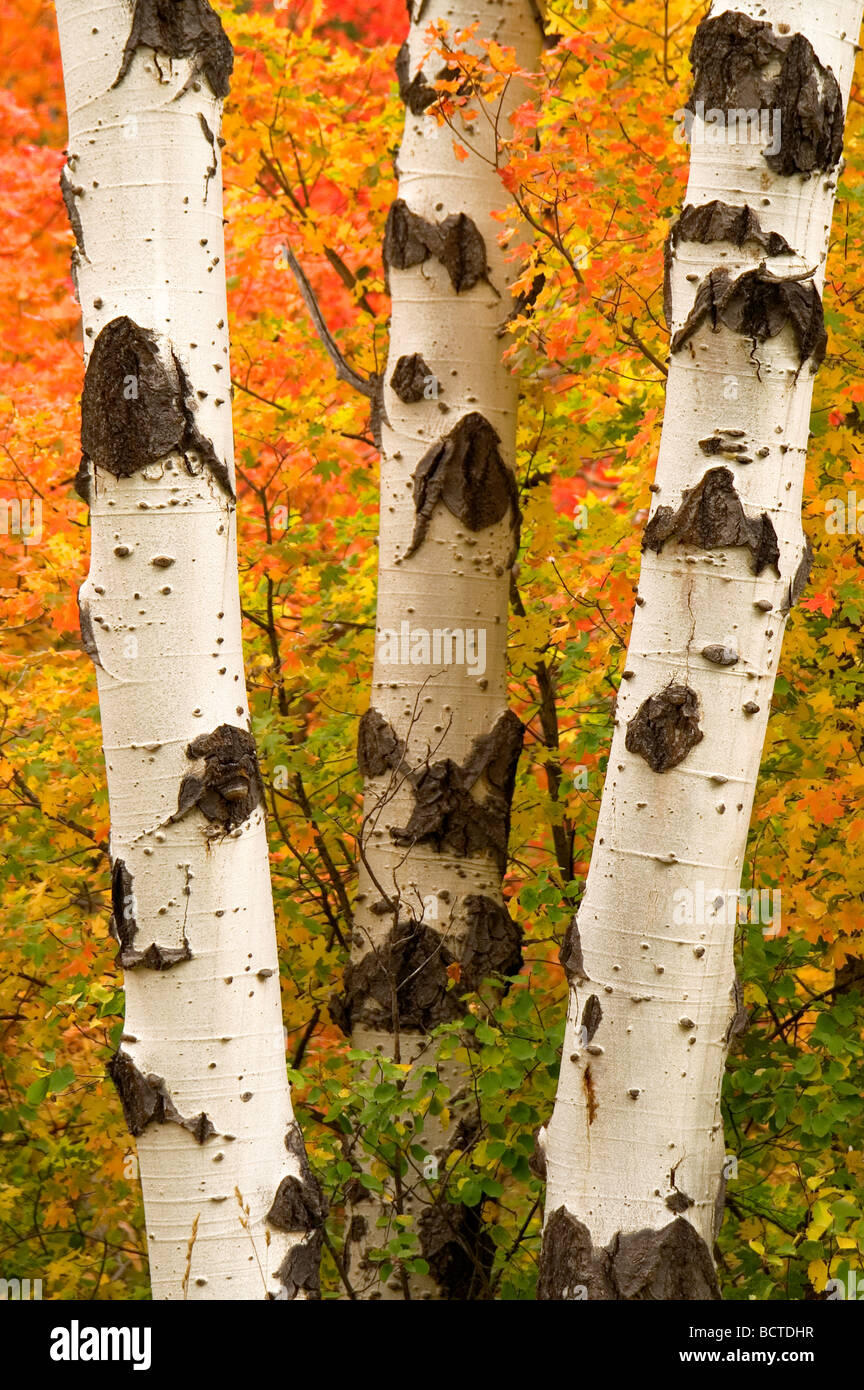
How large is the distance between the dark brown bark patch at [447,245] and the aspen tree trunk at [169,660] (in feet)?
3.70

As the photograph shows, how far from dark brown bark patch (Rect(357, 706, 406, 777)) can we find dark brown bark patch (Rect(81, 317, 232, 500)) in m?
1.26

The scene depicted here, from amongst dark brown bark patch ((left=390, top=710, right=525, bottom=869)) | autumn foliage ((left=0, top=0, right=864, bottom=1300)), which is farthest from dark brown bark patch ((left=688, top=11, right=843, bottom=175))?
dark brown bark patch ((left=390, top=710, right=525, bottom=869))

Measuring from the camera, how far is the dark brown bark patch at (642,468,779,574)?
2.24 m

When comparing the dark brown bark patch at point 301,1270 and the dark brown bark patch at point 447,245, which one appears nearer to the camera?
the dark brown bark patch at point 301,1270

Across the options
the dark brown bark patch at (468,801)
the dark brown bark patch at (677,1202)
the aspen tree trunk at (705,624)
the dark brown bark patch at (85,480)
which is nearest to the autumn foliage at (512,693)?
the dark brown bark patch at (468,801)

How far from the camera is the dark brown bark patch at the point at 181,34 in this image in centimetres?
218

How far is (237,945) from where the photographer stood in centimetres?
224

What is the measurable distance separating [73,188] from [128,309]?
0.28 m

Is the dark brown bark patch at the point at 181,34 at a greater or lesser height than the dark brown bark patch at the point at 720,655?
greater

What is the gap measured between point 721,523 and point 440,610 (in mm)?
1198

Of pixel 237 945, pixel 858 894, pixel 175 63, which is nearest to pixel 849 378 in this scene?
pixel 858 894

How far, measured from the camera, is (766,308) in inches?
88.1

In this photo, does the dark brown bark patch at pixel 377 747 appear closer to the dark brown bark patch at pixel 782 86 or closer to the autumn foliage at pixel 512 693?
the autumn foliage at pixel 512 693

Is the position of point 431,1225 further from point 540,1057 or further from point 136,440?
point 136,440
